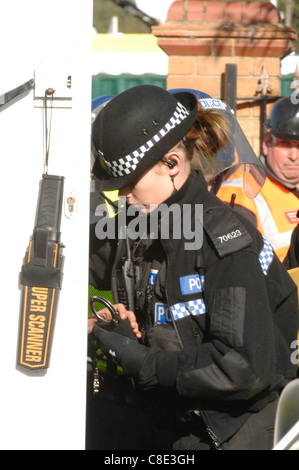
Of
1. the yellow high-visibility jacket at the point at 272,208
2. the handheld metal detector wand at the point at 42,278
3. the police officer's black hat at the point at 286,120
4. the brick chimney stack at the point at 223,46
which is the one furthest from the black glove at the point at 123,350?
the brick chimney stack at the point at 223,46

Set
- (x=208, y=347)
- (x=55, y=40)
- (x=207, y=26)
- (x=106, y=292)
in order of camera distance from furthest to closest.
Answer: (x=207, y=26)
(x=106, y=292)
(x=208, y=347)
(x=55, y=40)

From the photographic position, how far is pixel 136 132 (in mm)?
2219

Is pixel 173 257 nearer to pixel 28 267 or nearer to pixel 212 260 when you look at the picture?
pixel 212 260

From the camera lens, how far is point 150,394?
2.29 metres

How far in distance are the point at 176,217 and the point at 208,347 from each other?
1.33ft

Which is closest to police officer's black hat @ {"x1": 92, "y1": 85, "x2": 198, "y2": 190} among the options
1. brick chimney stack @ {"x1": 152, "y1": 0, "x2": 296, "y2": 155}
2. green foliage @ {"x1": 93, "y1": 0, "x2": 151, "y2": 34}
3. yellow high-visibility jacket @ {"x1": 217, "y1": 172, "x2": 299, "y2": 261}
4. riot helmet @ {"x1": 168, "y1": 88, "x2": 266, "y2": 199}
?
riot helmet @ {"x1": 168, "y1": 88, "x2": 266, "y2": 199}

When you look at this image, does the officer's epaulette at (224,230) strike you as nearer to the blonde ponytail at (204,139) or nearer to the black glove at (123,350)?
the blonde ponytail at (204,139)

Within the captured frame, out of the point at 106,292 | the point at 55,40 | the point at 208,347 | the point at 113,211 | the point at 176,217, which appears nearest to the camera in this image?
the point at 55,40

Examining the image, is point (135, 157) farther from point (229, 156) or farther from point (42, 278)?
point (229, 156)

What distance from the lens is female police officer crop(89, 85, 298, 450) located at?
206 centimetres

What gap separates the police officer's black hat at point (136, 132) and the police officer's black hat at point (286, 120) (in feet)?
6.28

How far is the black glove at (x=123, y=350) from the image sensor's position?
7.16 feet
